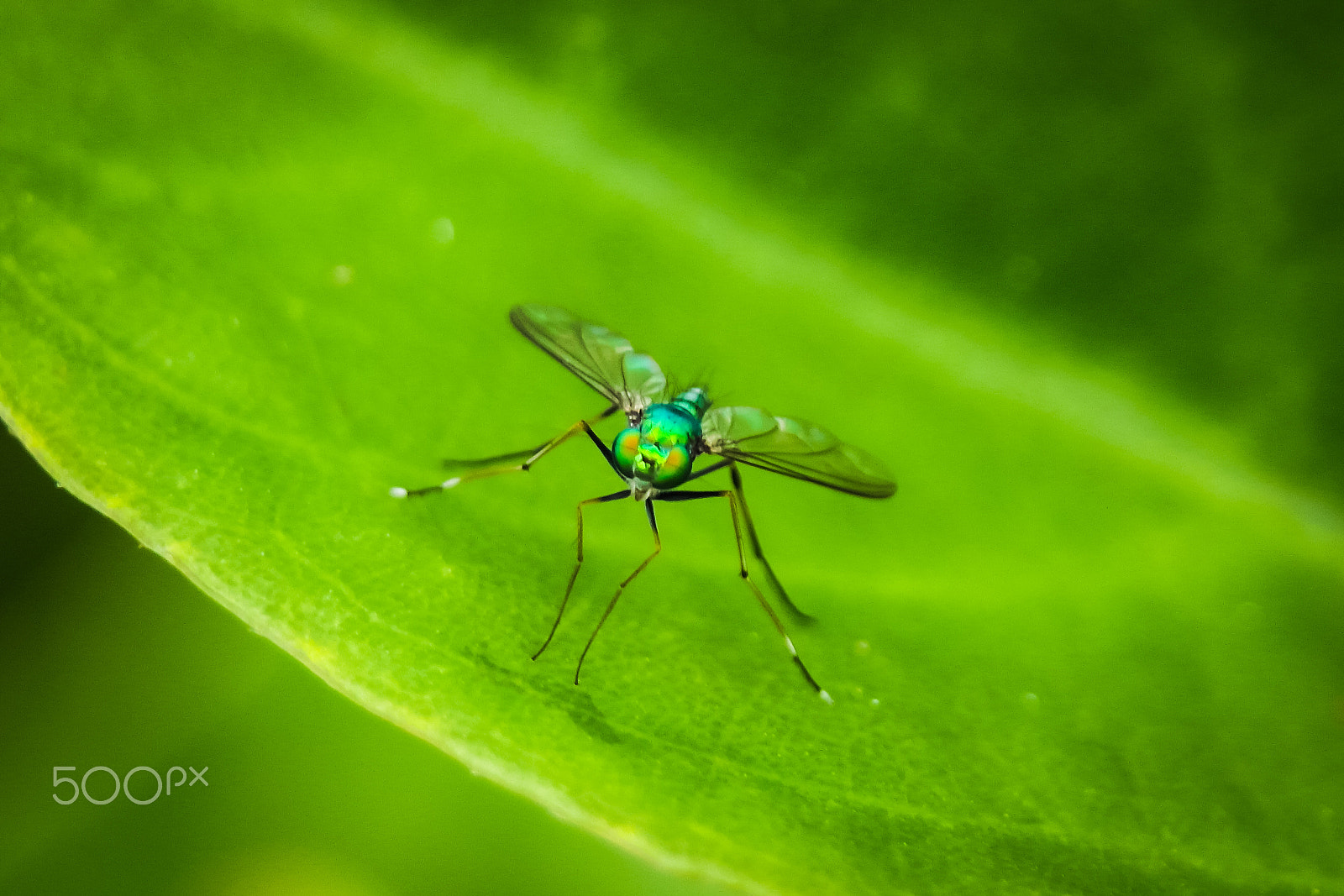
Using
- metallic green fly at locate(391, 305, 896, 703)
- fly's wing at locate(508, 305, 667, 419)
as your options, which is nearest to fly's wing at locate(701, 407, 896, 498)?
metallic green fly at locate(391, 305, 896, 703)

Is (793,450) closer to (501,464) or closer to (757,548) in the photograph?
(757,548)

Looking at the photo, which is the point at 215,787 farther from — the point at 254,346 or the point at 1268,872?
the point at 1268,872

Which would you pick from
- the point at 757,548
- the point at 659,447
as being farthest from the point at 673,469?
the point at 757,548

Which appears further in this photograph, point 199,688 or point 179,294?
point 199,688

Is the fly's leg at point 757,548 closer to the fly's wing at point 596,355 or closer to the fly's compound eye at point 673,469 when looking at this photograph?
the fly's compound eye at point 673,469

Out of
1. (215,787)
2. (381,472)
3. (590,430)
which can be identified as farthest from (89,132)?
(215,787)
